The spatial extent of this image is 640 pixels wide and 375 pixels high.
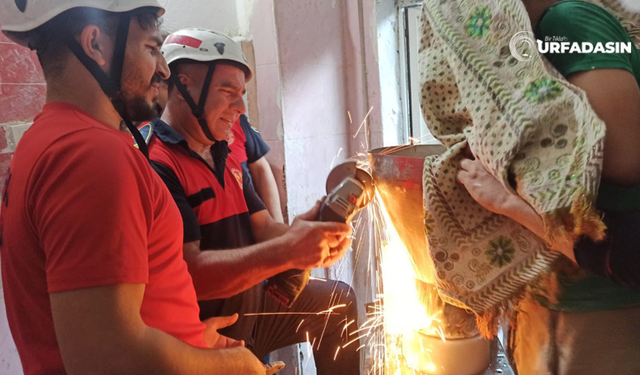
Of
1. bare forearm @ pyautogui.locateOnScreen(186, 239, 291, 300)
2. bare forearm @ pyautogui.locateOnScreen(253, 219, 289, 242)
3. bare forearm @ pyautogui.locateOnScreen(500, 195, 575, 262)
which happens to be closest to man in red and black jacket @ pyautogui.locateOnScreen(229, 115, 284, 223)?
bare forearm @ pyautogui.locateOnScreen(253, 219, 289, 242)

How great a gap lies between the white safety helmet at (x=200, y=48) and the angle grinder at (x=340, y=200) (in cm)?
71

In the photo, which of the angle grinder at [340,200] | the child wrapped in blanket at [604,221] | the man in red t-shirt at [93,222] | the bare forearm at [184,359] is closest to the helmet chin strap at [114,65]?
the man in red t-shirt at [93,222]

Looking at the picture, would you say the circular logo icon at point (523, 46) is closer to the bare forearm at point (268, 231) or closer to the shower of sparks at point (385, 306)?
the shower of sparks at point (385, 306)

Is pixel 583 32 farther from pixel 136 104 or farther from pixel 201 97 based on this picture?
pixel 201 97

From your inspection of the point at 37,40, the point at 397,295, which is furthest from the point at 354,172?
the point at 37,40

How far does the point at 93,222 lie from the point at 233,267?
0.81 meters

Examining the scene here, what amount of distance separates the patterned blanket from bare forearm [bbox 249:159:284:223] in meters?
1.32

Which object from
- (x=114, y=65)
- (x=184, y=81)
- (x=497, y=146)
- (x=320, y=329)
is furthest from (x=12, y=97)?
(x=497, y=146)

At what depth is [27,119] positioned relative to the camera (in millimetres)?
1943

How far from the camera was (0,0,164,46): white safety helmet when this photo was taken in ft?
3.28

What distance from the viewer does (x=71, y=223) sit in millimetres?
839

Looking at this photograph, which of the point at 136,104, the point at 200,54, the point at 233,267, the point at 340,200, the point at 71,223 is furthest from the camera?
the point at 200,54

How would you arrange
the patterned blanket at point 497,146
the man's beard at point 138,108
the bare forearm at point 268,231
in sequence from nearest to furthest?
the patterned blanket at point 497,146
the man's beard at point 138,108
the bare forearm at point 268,231

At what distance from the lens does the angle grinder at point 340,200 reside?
4.65 ft
